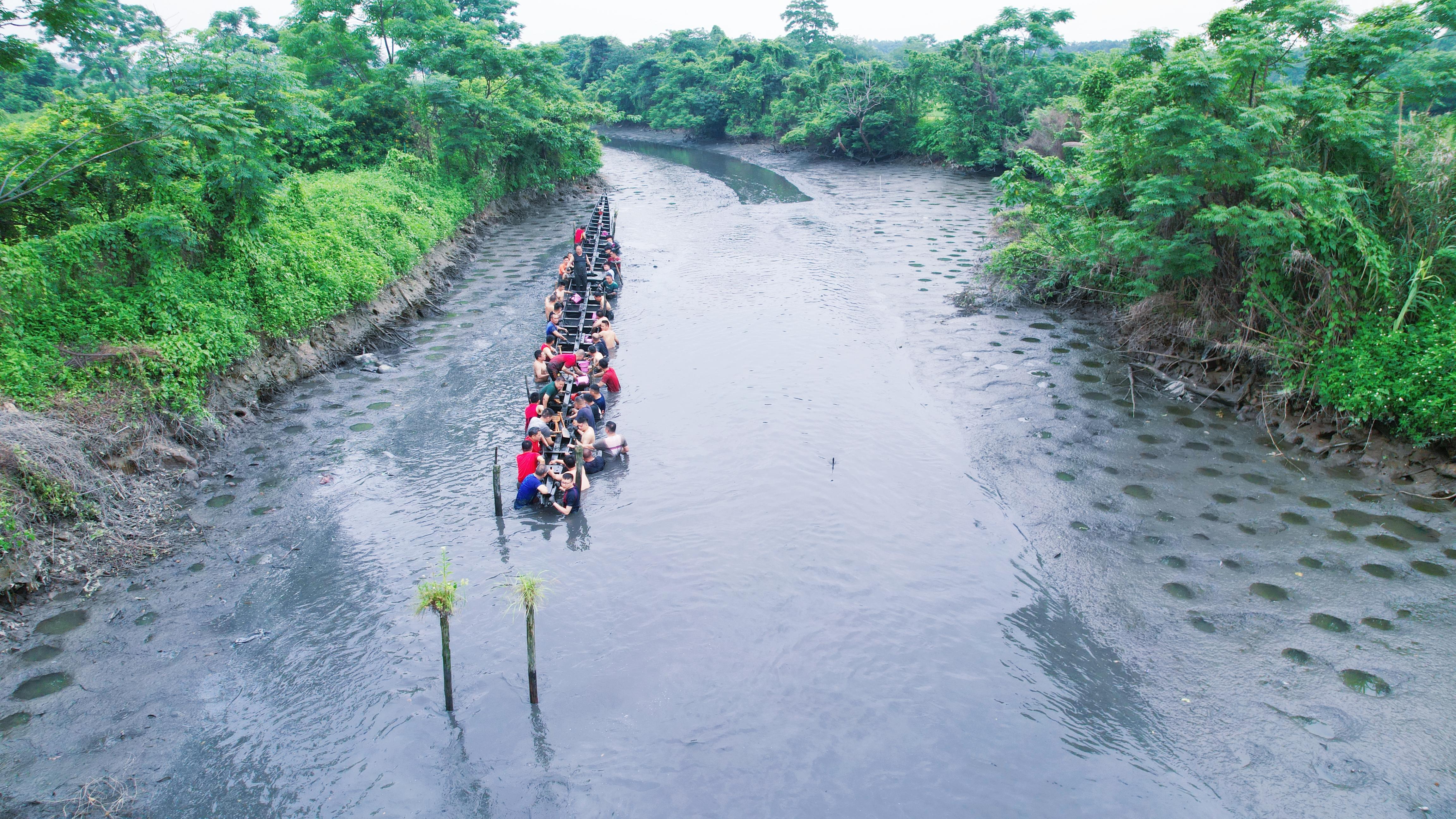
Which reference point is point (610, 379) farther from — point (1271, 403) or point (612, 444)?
point (1271, 403)

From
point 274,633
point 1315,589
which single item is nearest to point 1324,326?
point 1315,589

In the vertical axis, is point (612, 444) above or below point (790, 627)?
above

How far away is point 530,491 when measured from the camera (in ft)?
36.4

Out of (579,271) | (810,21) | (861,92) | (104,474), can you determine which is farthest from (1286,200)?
(810,21)

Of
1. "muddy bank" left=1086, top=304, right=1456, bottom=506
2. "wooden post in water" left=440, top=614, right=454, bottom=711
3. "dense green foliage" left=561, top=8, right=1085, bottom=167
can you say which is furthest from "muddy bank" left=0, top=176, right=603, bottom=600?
"dense green foliage" left=561, top=8, right=1085, bottom=167

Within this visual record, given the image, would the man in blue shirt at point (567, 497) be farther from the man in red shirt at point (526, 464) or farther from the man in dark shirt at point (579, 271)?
the man in dark shirt at point (579, 271)

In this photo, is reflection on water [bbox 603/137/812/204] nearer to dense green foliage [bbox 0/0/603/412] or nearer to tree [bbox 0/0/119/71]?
dense green foliage [bbox 0/0/603/412]

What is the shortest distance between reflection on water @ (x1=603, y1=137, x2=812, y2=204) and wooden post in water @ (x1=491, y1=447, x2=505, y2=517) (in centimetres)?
2739

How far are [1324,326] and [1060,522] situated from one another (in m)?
5.52

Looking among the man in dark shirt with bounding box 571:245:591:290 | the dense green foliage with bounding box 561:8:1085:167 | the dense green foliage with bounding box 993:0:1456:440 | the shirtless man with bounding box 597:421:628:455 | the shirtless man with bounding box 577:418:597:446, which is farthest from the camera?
the dense green foliage with bounding box 561:8:1085:167

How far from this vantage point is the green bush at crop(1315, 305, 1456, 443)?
1006 cm

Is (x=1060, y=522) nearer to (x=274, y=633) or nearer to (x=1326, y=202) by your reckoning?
(x=1326, y=202)

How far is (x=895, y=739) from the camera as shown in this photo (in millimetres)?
7359

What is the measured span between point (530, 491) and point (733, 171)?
39572mm
